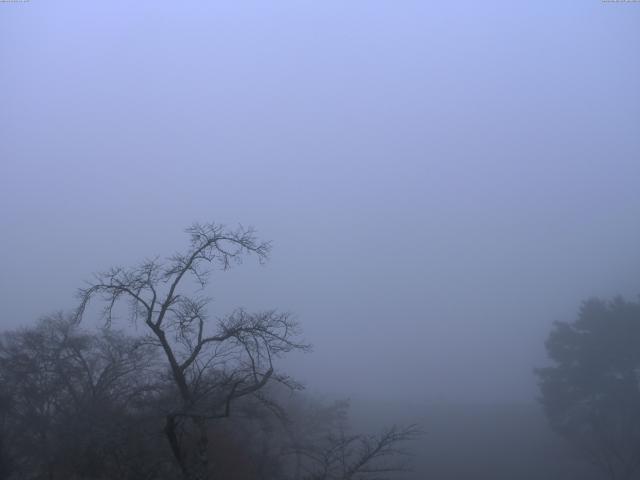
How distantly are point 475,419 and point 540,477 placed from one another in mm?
18837

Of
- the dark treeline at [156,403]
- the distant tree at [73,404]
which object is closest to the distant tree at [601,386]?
the dark treeline at [156,403]

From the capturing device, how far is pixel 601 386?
27.3 metres

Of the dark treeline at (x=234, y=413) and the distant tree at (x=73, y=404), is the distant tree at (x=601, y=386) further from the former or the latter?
the distant tree at (x=73, y=404)

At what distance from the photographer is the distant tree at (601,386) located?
26250 millimetres

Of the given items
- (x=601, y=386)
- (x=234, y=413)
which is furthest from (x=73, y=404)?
(x=601, y=386)

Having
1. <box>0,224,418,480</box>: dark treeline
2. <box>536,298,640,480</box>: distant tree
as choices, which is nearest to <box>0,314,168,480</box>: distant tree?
<box>0,224,418,480</box>: dark treeline

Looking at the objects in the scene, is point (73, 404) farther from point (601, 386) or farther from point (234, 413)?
point (601, 386)

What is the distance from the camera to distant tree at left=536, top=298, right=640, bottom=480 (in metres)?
26.2

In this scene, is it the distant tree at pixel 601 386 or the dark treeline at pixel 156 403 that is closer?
the dark treeline at pixel 156 403

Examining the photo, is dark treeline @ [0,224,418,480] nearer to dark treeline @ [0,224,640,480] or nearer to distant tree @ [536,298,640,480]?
dark treeline @ [0,224,640,480]

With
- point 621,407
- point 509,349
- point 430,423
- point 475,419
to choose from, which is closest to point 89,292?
point 621,407

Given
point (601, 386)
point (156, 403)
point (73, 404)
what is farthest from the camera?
point (601, 386)

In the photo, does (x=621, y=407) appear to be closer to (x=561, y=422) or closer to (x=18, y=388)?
(x=561, y=422)

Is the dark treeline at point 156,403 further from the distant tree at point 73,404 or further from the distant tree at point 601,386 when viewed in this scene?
Answer: the distant tree at point 601,386
